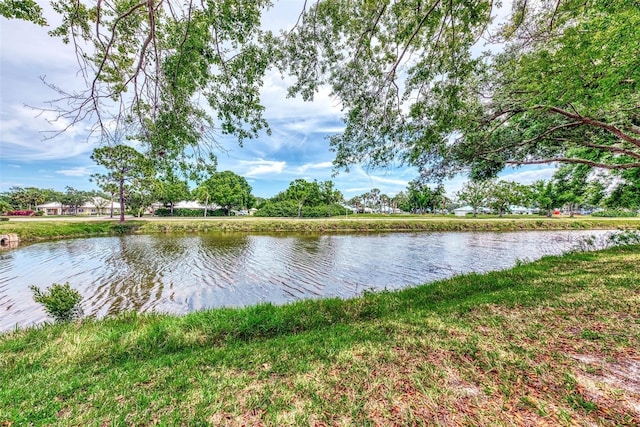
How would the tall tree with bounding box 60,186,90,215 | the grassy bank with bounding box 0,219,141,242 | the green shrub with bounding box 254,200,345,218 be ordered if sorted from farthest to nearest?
the tall tree with bounding box 60,186,90,215, the green shrub with bounding box 254,200,345,218, the grassy bank with bounding box 0,219,141,242

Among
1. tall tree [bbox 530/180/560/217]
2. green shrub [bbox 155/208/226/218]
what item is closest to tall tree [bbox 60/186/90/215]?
green shrub [bbox 155/208/226/218]

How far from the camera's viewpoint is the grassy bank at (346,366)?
2.18 meters

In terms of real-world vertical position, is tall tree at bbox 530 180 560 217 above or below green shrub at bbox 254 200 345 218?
A: above

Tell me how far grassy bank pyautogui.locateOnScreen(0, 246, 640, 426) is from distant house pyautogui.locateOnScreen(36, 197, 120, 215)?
281 feet

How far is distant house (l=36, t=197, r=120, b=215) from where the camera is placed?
67000 millimetres

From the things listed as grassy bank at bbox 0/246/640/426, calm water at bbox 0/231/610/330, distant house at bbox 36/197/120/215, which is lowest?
calm water at bbox 0/231/610/330

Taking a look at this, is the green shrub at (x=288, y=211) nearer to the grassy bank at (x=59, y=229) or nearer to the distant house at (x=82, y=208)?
the grassy bank at (x=59, y=229)

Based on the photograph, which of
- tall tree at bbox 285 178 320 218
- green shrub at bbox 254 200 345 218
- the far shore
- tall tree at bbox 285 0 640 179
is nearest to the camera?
tall tree at bbox 285 0 640 179

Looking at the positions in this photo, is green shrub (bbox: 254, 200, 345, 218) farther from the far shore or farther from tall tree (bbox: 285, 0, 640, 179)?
tall tree (bbox: 285, 0, 640, 179)

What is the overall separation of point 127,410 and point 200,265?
422 inches

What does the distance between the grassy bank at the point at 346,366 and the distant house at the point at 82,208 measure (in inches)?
3371

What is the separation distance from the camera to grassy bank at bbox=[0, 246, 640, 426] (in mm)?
2182

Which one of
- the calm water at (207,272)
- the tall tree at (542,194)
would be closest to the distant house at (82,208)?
the calm water at (207,272)

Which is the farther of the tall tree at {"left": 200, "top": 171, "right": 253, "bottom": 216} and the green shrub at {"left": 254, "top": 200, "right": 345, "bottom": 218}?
the tall tree at {"left": 200, "top": 171, "right": 253, "bottom": 216}
